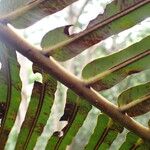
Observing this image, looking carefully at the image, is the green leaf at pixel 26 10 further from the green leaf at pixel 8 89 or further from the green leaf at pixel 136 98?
the green leaf at pixel 136 98

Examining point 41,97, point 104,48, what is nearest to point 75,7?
point 104,48

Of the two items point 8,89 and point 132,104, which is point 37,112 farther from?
point 132,104

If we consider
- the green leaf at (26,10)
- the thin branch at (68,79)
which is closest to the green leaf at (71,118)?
the thin branch at (68,79)

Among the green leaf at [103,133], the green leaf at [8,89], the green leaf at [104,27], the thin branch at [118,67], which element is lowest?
the green leaf at [103,133]

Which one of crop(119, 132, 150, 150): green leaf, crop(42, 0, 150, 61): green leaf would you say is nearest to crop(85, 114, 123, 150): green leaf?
crop(119, 132, 150, 150): green leaf

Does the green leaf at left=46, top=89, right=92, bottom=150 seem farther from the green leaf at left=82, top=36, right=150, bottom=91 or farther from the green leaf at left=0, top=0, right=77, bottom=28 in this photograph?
the green leaf at left=0, top=0, right=77, bottom=28

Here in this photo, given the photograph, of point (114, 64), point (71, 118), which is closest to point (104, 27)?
point (114, 64)

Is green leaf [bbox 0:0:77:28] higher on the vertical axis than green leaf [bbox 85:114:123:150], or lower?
higher
